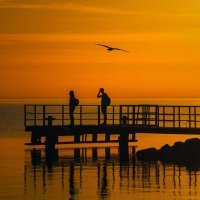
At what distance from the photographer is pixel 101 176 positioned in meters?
51.9

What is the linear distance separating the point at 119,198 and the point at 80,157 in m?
24.1

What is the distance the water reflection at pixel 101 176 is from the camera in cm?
4544

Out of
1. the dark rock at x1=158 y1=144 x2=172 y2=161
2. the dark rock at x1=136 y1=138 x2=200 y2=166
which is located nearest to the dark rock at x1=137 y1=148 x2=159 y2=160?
the dark rock at x1=136 y1=138 x2=200 y2=166

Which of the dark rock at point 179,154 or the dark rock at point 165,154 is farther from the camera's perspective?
the dark rock at point 165,154

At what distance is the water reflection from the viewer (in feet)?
149

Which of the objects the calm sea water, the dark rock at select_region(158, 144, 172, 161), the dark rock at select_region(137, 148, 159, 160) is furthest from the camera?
the dark rock at select_region(137, 148, 159, 160)

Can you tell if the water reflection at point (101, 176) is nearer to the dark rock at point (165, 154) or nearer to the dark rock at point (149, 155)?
the dark rock at point (149, 155)

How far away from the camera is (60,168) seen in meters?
57.3

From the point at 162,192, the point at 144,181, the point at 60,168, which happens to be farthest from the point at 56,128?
the point at 162,192

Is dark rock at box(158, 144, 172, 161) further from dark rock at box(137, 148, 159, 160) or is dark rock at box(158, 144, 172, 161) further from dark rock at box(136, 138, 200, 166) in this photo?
dark rock at box(137, 148, 159, 160)

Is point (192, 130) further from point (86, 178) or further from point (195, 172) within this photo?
point (86, 178)

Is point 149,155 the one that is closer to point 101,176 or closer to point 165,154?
point 165,154

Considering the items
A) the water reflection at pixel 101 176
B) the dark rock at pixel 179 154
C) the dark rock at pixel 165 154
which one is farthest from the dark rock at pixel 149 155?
the water reflection at pixel 101 176

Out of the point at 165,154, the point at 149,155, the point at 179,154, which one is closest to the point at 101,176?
the point at 179,154
